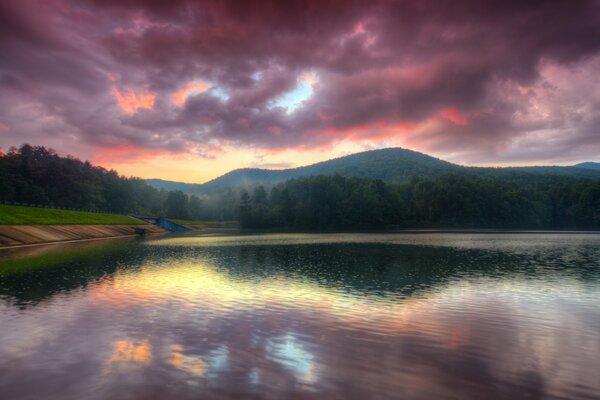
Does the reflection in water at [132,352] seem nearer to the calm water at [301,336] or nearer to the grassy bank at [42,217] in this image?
the calm water at [301,336]

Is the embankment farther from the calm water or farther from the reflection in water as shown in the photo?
the reflection in water

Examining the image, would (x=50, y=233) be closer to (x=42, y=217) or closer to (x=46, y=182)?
(x=42, y=217)

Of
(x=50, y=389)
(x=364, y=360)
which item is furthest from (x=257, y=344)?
(x=50, y=389)

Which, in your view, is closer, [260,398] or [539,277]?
[260,398]

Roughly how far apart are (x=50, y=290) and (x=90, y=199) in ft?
555

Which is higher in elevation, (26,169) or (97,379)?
(26,169)

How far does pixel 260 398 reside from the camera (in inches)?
470

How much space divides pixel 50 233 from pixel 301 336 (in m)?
91.2

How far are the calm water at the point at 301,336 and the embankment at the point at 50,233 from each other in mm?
42662

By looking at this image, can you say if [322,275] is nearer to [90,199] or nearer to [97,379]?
[97,379]

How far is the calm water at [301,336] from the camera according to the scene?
12977 millimetres

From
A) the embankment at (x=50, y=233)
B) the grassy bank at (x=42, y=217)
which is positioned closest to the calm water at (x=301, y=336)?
the embankment at (x=50, y=233)

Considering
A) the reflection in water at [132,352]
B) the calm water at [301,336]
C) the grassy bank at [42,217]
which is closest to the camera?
the calm water at [301,336]

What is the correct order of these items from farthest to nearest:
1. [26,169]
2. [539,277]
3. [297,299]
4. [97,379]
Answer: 1. [26,169]
2. [539,277]
3. [297,299]
4. [97,379]
